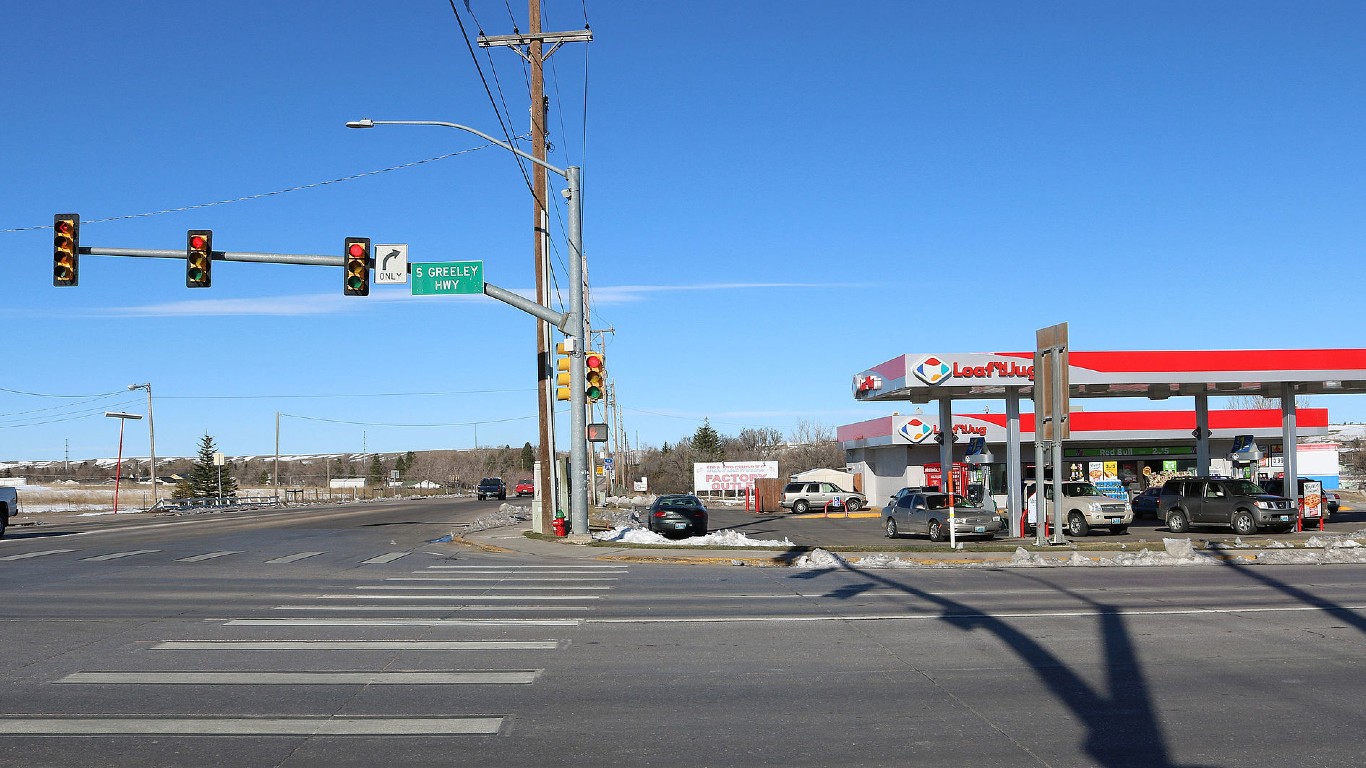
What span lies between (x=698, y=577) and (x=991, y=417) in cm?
3703

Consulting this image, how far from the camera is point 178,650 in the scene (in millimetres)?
11023

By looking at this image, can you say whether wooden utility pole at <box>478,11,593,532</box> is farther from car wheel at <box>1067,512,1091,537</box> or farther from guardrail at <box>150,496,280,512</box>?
guardrail at <box>150,496,280,512</box>

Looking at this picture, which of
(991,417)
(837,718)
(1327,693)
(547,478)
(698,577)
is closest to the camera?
A: (837,718)

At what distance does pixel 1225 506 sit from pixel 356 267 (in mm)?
25628

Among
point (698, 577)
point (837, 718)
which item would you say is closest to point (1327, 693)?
point (837, 718)

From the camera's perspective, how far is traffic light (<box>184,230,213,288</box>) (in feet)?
73.6

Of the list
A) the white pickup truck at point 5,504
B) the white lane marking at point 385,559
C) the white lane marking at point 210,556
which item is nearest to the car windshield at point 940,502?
the white lane marking at point 385,559

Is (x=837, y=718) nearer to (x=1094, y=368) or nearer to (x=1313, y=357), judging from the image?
(x=1094, y=368)

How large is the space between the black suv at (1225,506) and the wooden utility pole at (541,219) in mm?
19379

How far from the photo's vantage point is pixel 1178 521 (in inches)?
1314

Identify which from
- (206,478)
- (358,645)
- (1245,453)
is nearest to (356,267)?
(358,645)

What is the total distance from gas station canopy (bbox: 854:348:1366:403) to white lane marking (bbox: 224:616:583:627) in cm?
2274

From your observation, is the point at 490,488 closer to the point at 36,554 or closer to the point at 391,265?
the point at 36,554

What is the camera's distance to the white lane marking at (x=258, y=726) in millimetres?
7586
